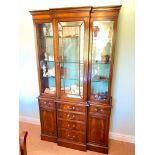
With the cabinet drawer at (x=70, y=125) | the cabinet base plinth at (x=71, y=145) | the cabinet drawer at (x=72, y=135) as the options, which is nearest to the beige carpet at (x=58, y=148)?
the cabinet base plinth at (x=71, y=145)

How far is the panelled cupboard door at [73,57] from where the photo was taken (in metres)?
2.24

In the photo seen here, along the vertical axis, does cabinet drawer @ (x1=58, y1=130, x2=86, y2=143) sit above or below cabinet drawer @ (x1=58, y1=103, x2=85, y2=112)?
below

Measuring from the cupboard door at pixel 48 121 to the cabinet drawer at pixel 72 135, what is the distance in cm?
13

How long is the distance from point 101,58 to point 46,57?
84 centimetres

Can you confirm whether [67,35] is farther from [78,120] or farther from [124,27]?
[78,120]

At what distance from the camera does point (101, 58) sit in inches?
92.8

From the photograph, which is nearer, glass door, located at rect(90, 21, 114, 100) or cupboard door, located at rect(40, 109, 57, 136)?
glass door, located at rect(90, 21, 114, 100)

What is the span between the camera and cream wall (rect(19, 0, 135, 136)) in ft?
7.93

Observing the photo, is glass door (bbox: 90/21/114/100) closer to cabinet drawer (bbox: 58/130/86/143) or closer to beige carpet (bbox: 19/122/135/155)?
cabinet drawer (bbox: 58/130/86/143)

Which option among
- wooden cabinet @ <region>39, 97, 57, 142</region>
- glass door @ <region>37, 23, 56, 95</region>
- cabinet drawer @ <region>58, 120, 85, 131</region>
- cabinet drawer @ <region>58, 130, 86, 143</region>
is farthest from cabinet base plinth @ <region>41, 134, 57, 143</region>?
glass door @ <region>37, 23, 56, 95</region>
